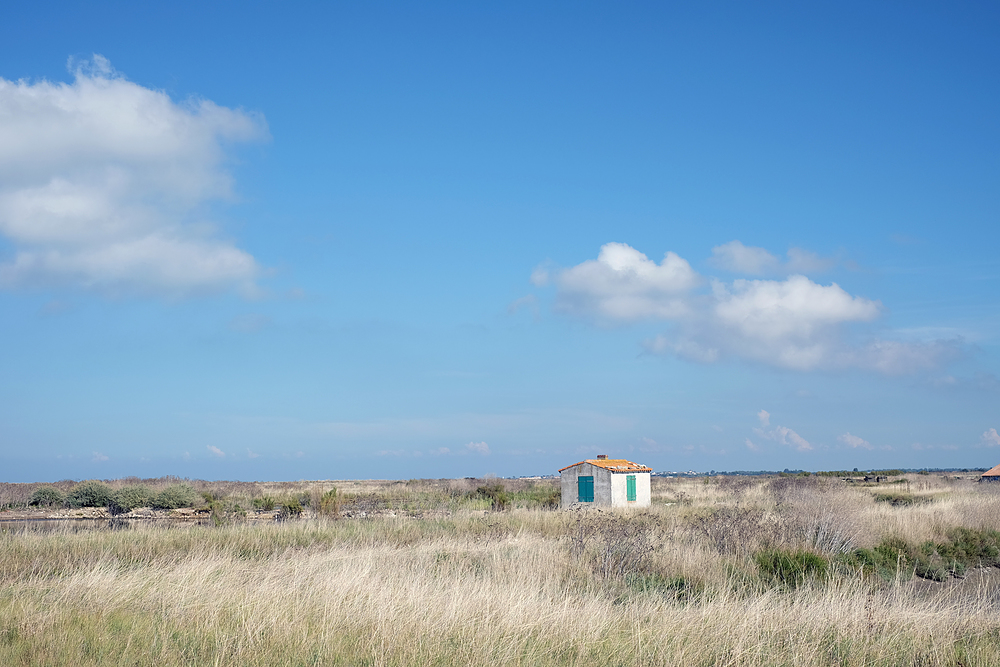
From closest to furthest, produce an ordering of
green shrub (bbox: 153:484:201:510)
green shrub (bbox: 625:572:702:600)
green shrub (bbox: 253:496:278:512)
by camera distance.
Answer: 1. green shrub (bbox: 625:572:702:600)
2. green shrub (bbox: 253:496:278:512)
3. green shrub (bbox: 153:484:201:510)

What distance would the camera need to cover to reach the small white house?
32.2 meters

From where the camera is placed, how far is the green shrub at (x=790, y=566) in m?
13.0

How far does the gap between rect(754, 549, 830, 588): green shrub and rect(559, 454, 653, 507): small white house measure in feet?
57.5

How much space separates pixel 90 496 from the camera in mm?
37250

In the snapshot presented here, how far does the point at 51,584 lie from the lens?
32.9 feet

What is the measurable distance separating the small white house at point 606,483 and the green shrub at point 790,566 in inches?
690

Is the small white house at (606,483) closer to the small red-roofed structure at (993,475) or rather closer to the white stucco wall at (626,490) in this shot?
the white stucco wall at (626,490)

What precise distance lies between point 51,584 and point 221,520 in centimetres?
1334

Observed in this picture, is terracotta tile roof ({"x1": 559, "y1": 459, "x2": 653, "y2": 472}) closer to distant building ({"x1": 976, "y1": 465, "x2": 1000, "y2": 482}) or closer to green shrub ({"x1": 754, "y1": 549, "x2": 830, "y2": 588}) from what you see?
green shrub ({"x1": 754, "y1": 549, "x2": 830, "y2": 588})

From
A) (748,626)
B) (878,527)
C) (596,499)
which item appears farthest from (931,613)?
(596,499)

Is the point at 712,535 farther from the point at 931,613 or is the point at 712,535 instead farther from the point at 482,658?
the point at 482,658

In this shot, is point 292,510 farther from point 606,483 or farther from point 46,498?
point 46,498

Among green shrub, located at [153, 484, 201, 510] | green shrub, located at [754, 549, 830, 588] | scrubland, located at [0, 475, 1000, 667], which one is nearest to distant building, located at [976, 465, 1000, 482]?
scrubland, located at [0, 475, 1000, 667]

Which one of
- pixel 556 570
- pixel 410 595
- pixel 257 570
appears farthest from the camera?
pixel 556 570
